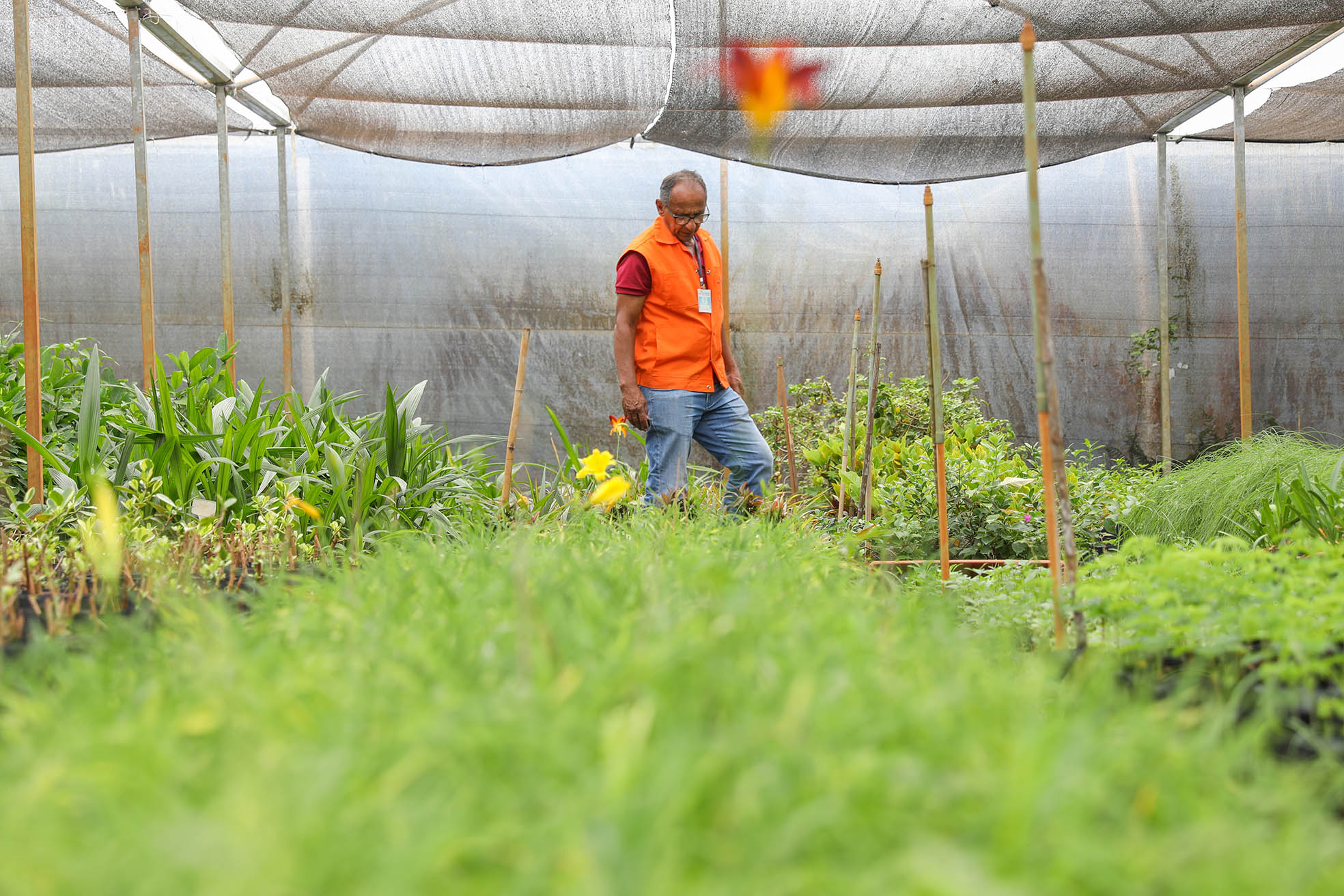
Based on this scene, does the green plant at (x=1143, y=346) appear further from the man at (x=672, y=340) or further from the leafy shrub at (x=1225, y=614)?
the leafy shrub at (x=1225, y=614)

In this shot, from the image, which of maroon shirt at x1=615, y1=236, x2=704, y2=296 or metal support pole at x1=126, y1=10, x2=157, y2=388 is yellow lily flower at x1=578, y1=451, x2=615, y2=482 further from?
metal support pole at x1=126, y1=10, x2=157, y2=388

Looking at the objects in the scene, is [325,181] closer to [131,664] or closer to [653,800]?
[131,664]

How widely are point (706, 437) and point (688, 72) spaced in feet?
7.38

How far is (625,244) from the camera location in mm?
6383

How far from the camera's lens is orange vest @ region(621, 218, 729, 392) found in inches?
128

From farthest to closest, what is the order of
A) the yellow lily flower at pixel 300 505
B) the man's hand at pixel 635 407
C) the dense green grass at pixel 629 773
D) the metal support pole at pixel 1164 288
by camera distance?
the metal support pole at pixel 1164 288 → the man's hand at pixel 635 407 → the yellow lily flower at pixel 300 505 → the dense green grass at pixel 629 773

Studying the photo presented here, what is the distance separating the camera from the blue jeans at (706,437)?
10.7 ft

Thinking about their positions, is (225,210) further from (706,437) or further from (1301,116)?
(1301,116)

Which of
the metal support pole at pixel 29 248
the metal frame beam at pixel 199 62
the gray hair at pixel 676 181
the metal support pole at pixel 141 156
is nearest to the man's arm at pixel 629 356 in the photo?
the gray hair at pixel 676 181

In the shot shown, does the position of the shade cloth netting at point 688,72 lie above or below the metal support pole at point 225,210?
above

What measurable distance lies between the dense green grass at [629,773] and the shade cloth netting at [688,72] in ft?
12.9

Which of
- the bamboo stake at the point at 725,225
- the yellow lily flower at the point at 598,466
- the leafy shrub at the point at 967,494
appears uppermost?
the bamboo stake at the point at 725,225

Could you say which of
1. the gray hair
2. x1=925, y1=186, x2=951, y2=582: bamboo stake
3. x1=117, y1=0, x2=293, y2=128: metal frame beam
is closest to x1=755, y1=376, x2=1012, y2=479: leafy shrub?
the gray hair

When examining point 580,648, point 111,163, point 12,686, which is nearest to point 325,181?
point 111,163
